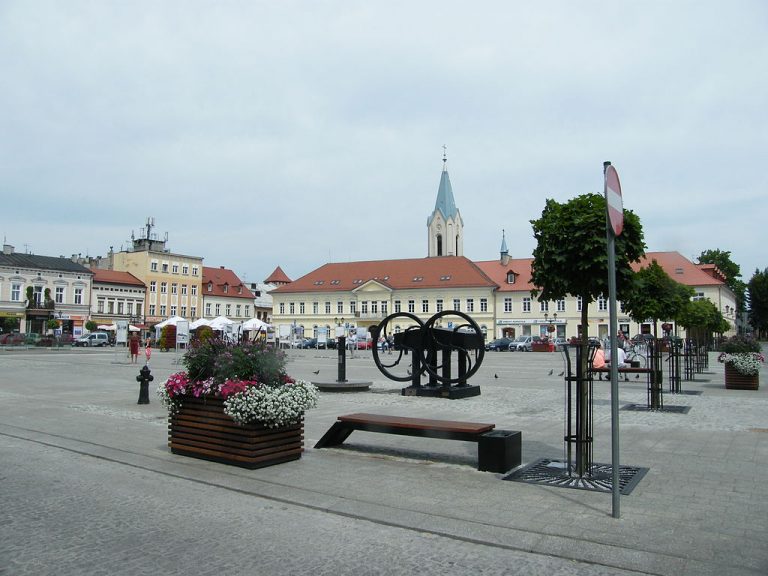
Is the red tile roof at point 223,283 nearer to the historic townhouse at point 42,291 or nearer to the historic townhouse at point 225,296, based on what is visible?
the historic townhouse at point 225,296

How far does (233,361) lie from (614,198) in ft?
15.4

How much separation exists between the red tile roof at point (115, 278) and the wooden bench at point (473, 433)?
7963 cm

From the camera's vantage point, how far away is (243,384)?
7.56 meters

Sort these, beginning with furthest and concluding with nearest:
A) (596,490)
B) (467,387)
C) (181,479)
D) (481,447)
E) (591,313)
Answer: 1. (591,313)
2. (467,387)
3. (481,447)
4. (181,479)
5. (596,490)

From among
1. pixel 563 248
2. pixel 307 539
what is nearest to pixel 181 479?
pixel 307 539

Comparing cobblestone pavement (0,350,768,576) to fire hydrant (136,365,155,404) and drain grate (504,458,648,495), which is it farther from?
fire hydrant (136,365,155,404)

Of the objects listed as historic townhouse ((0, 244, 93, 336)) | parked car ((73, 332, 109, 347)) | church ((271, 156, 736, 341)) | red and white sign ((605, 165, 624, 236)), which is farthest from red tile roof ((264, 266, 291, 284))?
red and white sign ((605, 165, 624, 236))

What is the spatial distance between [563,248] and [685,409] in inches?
322

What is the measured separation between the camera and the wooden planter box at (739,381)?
18.6 m

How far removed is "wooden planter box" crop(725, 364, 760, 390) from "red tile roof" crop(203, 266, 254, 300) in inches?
3328

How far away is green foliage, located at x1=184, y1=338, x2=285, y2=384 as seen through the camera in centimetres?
793

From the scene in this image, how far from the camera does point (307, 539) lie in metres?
5.23

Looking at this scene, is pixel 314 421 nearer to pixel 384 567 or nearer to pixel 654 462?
pixel 654 462

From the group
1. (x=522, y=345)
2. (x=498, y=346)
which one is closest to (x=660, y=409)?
(x=522, y=345)
